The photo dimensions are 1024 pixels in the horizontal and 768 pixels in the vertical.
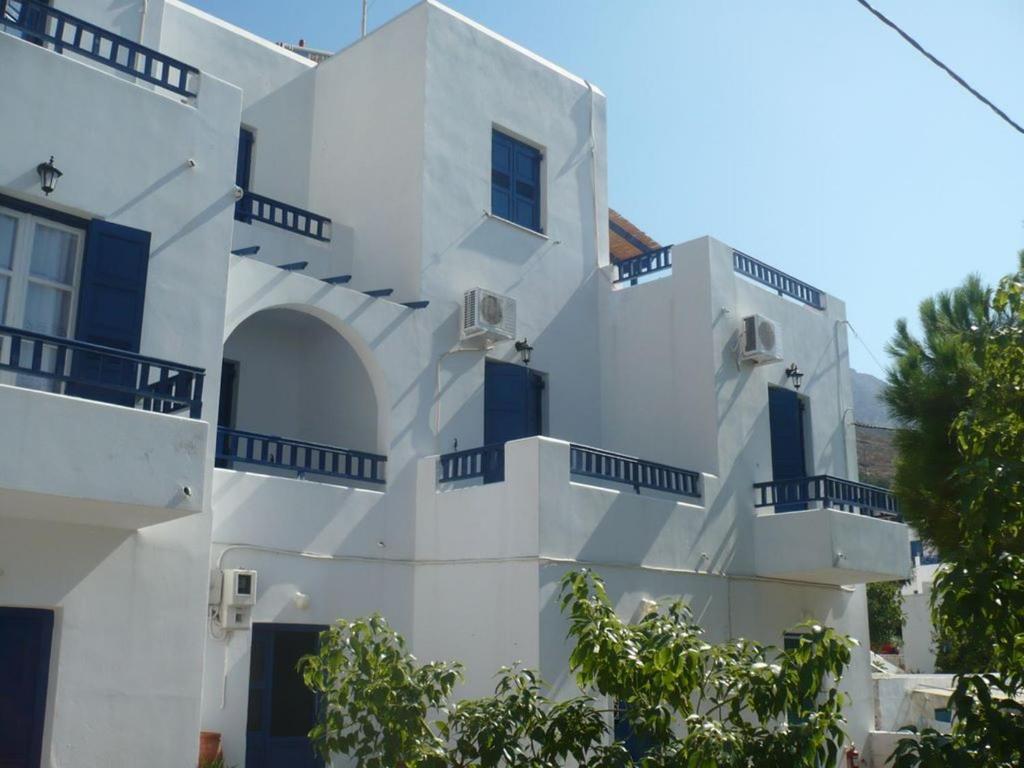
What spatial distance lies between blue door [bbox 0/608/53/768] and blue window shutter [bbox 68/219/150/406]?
6.22 feet

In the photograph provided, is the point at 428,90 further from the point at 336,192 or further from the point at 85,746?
the point at 85,746

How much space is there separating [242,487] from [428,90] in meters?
6.06

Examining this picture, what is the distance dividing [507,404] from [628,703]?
27.5ft

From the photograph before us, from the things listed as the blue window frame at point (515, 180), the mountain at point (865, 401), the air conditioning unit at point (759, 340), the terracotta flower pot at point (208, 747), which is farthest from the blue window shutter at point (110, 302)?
the mountain at point (865, 401)

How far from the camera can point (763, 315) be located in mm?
16359

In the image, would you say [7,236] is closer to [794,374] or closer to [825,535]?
[825,535]

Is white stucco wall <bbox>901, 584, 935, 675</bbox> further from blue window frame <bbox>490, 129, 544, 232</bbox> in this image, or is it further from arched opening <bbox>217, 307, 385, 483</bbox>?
arched opening <bbox>217, 307, 385, 483</bbox>

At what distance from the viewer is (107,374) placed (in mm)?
9250

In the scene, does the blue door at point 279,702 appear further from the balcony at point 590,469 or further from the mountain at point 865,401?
the mountain at point 865,401

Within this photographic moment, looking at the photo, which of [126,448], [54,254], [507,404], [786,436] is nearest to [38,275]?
[54,254]

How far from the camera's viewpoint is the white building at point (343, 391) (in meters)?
9.12

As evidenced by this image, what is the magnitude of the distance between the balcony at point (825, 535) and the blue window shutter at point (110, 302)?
8.96 m

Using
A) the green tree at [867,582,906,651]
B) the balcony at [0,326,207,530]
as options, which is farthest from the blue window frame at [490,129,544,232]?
the green tree at [867,582,906,651]

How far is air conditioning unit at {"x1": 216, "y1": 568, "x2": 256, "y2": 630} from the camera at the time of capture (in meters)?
10.9
